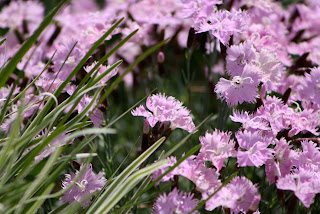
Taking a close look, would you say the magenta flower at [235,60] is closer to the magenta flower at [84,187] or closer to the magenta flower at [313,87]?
the magenta flower at [313,87]

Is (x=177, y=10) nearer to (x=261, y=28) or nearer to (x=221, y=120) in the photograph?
(x=261, y=28)

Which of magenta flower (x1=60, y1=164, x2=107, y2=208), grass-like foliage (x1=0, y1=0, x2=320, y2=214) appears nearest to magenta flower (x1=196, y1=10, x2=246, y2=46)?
grass-like foliage (x1=0, y1=0, x2=320, y2=214)

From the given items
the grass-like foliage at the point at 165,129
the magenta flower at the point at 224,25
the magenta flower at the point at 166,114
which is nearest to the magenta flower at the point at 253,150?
the grass-like foliage at the point at 165,129

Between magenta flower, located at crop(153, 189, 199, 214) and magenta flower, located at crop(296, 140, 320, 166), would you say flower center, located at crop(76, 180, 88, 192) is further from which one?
magenta flower, located at crop(296, 140, 320, 166)

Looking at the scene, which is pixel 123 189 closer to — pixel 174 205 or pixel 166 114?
pixel 174 205

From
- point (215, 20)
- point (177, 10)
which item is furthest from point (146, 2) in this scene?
point (215, 20)

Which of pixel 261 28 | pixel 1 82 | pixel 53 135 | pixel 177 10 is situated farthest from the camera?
pixel 177 10
